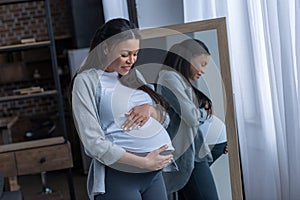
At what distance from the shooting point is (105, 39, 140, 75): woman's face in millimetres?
2141

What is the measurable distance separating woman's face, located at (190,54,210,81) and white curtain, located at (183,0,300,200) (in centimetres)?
55

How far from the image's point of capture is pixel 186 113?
237cm

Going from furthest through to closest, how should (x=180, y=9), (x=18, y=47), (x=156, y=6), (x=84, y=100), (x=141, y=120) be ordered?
1. (x=18, y=47)
2. (x=180, y=9)
3. (x=156, y=6)
4. (x=141, y=120)
5. (x=84, y=100)

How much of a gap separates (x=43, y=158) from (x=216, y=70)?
2.05 meters

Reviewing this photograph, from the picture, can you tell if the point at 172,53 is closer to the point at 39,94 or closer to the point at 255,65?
the point at 255,65

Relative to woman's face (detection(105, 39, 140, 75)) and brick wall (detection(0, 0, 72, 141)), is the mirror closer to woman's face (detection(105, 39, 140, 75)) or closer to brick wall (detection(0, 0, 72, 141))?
woman's face (detection(105, 39, 140, 75))

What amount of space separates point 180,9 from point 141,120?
90 cm

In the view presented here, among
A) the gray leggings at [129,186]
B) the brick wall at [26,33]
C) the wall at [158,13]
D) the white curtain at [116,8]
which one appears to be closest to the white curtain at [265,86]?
the wall at [158,13]

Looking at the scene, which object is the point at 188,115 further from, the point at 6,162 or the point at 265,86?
the point at 6,162

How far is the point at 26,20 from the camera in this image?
7172 mm

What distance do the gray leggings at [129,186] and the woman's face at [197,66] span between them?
500mm

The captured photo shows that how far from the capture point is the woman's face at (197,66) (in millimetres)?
2393

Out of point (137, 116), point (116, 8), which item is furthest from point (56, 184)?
point (137, 116)

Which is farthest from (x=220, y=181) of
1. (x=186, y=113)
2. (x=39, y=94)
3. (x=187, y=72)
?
(x=39, y=94)
